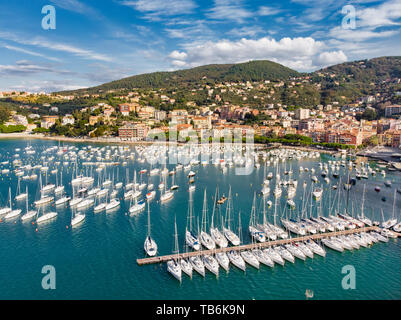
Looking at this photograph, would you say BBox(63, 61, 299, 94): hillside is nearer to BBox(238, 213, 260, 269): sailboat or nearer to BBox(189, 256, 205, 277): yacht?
BBox(238, 213, 260, 269): sailboat

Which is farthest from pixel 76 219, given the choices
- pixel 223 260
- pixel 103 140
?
pixel 103 140

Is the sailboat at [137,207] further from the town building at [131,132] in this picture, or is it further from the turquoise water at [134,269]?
the town building at [131,132]

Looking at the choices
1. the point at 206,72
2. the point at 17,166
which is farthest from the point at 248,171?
the point at 206,72

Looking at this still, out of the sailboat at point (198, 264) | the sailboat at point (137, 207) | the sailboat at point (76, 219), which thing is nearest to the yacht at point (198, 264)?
the sailboat at point (198, 264)

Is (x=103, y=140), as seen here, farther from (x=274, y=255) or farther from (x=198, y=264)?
(x=274, y=255)

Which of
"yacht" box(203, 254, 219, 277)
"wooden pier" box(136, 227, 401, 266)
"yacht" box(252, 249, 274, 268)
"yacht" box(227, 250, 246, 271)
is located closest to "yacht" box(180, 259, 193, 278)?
"wooden pier" box(136, 227, 401, 266)
